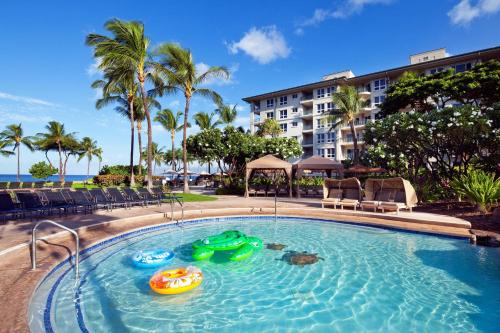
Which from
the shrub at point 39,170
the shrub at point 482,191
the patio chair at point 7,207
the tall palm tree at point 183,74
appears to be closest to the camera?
the patio chair at point 7,207

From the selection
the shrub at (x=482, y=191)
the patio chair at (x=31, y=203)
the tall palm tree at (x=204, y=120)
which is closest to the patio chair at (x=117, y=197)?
the patio chair at (x=31, y=203)

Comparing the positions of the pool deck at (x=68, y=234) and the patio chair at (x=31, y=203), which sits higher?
the patio chair at (x=31, y=203)

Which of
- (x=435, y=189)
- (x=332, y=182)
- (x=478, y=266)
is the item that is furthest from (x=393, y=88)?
(x=478, y=266)

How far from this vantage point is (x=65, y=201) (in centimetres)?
1138

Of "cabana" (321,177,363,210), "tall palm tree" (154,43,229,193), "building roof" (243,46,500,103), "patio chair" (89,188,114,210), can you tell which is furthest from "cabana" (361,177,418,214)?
"building roof" (243,46,500,103)

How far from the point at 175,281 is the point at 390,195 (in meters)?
11.2

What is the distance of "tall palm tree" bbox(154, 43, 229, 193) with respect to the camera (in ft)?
73.6

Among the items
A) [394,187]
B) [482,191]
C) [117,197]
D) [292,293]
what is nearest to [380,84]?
[394,187]

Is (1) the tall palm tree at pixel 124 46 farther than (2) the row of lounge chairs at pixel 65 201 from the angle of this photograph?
Yes

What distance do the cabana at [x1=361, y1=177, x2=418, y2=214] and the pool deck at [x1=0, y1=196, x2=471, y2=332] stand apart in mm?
650

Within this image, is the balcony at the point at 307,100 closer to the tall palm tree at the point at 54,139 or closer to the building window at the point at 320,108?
the building window at the point at 320,108

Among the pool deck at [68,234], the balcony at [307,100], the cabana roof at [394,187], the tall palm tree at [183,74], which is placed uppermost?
the balcony at [307,100]

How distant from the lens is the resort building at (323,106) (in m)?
40.2

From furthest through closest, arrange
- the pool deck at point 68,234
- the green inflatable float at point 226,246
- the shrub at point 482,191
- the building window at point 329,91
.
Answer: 1. the building window at point 329,91
2. the shrub at point 482,191
3. the green inflatable float at point 226,246
4. the pool deck at point 68,234
